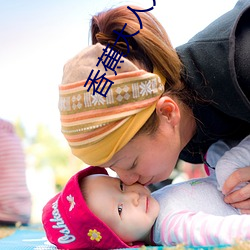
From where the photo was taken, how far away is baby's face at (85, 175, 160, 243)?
1056 millimetres

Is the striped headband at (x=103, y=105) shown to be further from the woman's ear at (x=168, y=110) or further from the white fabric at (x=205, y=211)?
the white fabric at (x=205, y=211)

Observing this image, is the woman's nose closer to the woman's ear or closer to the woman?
the woman

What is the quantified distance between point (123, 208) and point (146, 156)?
0.13m

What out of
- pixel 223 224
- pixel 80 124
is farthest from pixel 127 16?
pixel 223 224

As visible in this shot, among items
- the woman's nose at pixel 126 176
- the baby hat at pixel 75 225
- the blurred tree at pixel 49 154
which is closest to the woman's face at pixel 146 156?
the woman's nose at pixel 126 176

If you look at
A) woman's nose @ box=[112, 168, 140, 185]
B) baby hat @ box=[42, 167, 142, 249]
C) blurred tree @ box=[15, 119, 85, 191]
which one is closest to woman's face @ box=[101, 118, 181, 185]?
woman's nose @ box=[112, 168, 140, 185]

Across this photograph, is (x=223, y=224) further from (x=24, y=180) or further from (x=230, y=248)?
(x=24, y=180)

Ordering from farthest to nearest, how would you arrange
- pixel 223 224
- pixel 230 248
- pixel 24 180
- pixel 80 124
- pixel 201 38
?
pixel 24 180 → pixel 201 38 → pixel 80 124 → pixel 223 224 → pixel 230 248

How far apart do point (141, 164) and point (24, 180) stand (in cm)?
102

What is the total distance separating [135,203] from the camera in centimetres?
108

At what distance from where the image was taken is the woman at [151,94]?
101 cm

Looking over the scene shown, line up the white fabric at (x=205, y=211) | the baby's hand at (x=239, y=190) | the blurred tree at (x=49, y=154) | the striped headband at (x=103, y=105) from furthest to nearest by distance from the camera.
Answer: the blurred tree at (x=49, y=154) → the baby's hand at (x=239, y=190) → the striped headband at (x=103, y=105) → the white fabric at (x=205, y=211)
